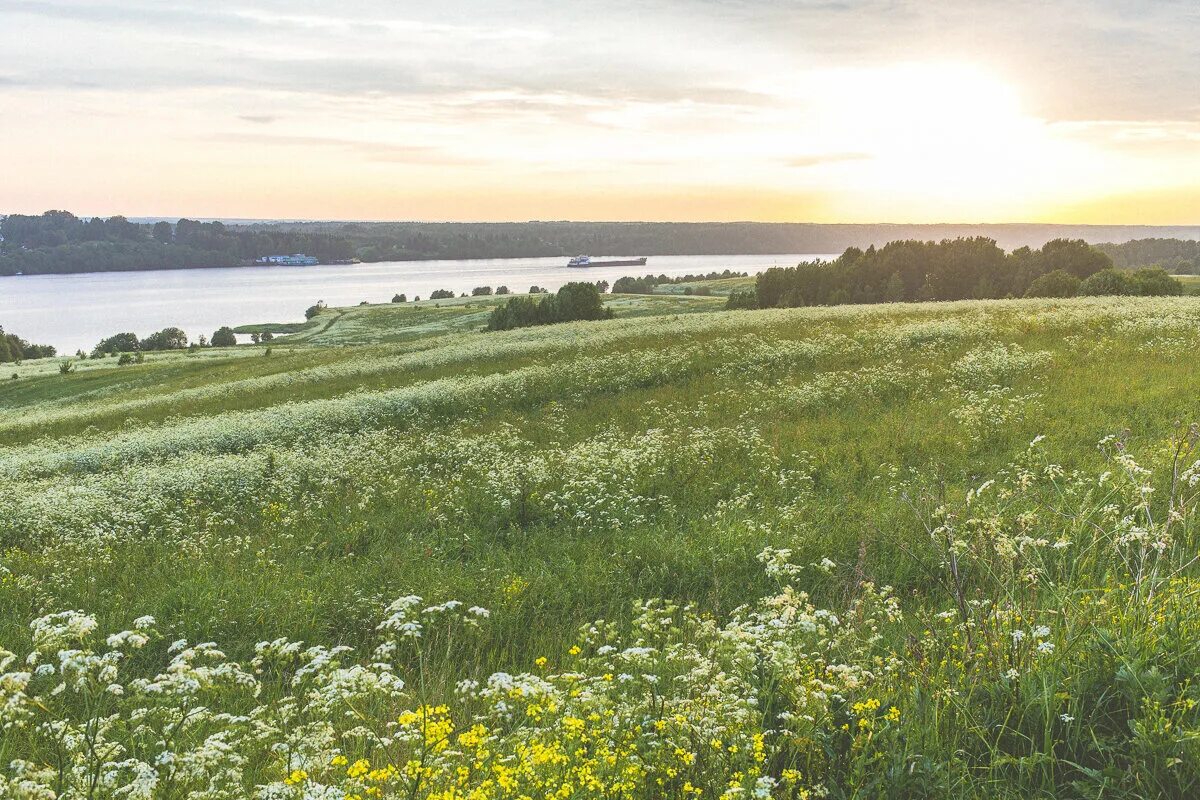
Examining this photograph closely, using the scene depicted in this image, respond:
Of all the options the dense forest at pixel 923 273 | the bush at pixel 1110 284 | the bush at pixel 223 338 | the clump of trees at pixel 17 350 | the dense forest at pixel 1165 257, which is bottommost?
the clump of trees at pixel 17 350

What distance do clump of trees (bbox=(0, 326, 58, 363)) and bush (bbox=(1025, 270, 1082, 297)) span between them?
139 m

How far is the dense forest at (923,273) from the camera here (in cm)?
8550

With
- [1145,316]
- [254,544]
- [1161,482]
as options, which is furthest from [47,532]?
[1145,316]

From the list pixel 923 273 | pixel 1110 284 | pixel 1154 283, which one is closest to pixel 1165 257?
pixel 923 273

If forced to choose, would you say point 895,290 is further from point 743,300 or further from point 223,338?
point 223,338

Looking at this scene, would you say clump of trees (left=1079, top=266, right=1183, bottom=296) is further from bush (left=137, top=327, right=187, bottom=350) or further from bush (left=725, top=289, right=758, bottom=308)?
bush (left=137, top=327, right=187, bottom=350)

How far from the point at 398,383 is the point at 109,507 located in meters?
19.2

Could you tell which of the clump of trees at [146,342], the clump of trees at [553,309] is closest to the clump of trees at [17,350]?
the clump of trees at [146,342]

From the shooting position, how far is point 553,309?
81500 millimetres

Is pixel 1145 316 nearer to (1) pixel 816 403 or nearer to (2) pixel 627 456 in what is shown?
(1) pixel 816 403

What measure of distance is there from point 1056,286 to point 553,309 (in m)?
51.6

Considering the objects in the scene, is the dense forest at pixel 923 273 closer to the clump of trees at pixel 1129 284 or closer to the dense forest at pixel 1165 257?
the clump of trees at pixel 1129 284

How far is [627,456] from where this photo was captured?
12516 mm

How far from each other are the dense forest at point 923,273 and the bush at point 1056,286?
57.4 ft
